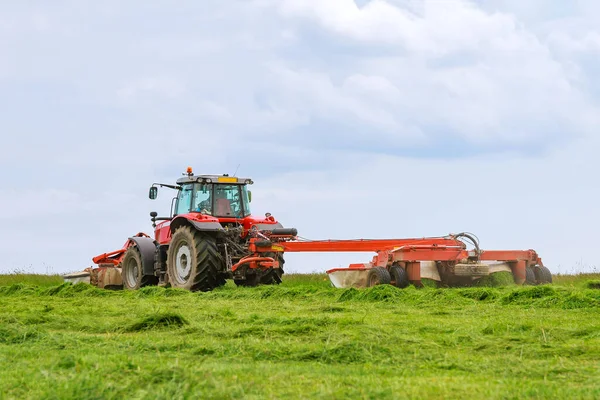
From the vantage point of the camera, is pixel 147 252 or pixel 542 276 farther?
pixel 147 252

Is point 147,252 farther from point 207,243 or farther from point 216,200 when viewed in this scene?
point 207,243

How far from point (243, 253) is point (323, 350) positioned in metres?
10.0

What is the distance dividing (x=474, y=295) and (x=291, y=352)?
642 cm

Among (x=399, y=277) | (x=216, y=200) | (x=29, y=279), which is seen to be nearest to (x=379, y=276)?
(x=399, y=277)

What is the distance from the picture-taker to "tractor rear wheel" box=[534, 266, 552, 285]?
1616 centimetres

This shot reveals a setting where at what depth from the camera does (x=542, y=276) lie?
1617 centimetres

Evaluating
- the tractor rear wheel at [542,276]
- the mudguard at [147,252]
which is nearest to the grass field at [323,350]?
the tractor rear wheel at [542,276]

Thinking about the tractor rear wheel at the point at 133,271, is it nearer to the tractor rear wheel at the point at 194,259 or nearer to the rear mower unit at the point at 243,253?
the rear mower unit at the point at 243,253

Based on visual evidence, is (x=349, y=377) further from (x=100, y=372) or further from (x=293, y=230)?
(x=293, y=230)

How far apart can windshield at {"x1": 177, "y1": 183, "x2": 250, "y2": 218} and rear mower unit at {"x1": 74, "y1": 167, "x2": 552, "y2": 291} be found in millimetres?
21

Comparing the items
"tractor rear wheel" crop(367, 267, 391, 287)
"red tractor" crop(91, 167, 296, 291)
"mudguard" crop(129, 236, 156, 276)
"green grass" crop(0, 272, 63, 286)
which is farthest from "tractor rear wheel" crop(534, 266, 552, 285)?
"green grass" crop(0, 272, 63, 286)

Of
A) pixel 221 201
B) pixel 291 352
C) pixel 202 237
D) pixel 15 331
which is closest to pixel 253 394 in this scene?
pixel 291 352

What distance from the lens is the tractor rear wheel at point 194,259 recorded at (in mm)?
16438

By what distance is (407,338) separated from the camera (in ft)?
25.9
